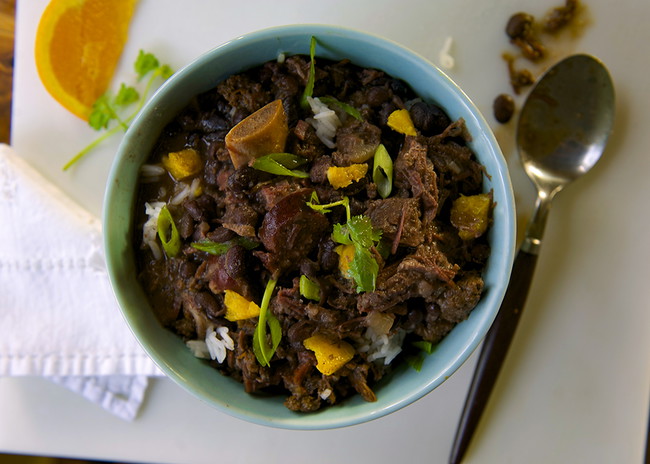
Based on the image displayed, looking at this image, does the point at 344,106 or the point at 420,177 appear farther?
the point at 344,106

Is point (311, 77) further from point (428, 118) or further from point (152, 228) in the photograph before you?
point (152, 228)

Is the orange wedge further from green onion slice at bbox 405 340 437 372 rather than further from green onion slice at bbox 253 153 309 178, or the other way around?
green onion slice at bbox 405 340 437 372

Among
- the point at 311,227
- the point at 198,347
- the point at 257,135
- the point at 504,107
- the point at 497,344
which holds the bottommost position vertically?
the point at 198,347

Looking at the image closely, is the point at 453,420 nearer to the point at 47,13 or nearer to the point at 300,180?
the point at 300,180

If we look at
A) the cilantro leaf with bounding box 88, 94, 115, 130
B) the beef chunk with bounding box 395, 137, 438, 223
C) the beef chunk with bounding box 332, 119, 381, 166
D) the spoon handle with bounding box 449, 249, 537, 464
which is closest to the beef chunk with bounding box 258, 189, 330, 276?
the beef chunk with bounding box 332, 119, 381, 166

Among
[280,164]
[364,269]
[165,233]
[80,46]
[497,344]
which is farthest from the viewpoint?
[80,46]

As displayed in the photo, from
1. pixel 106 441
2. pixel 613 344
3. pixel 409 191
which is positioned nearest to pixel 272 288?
pixel 409 191

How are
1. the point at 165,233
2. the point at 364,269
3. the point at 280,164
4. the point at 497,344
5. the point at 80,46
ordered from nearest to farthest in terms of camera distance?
the point at 364,269, the point at 280,164, the point at 165,233, the point at 497,344, the point at 80,46

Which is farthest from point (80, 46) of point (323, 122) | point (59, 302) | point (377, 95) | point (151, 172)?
point (377, 95)
